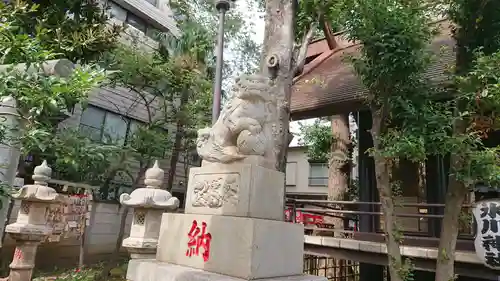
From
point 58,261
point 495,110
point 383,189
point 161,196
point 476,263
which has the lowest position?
point 58,261

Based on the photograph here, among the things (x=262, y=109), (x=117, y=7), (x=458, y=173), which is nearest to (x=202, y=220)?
(x=262, y=109)

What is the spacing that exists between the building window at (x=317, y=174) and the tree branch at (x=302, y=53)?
14.8 metres

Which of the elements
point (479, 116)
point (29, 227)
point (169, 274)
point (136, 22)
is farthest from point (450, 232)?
point (136, 22)

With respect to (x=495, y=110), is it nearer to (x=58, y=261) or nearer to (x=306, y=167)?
(x=58, y=261)

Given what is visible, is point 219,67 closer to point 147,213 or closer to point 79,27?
point 147,213

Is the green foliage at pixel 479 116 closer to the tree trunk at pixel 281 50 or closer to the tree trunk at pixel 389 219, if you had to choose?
the tree trunk at pixel 389 219

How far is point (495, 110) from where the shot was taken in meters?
4.88

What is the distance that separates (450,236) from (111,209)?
10728 mm

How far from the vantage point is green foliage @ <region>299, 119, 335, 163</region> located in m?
11.4

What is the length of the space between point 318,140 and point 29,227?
28.3ft

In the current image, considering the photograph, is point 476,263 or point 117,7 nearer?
point 476,263

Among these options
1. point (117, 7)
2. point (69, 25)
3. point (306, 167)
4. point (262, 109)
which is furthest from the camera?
point (306, 167)

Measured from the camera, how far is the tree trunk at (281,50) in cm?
667

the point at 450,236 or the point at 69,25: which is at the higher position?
the point at 69,25
